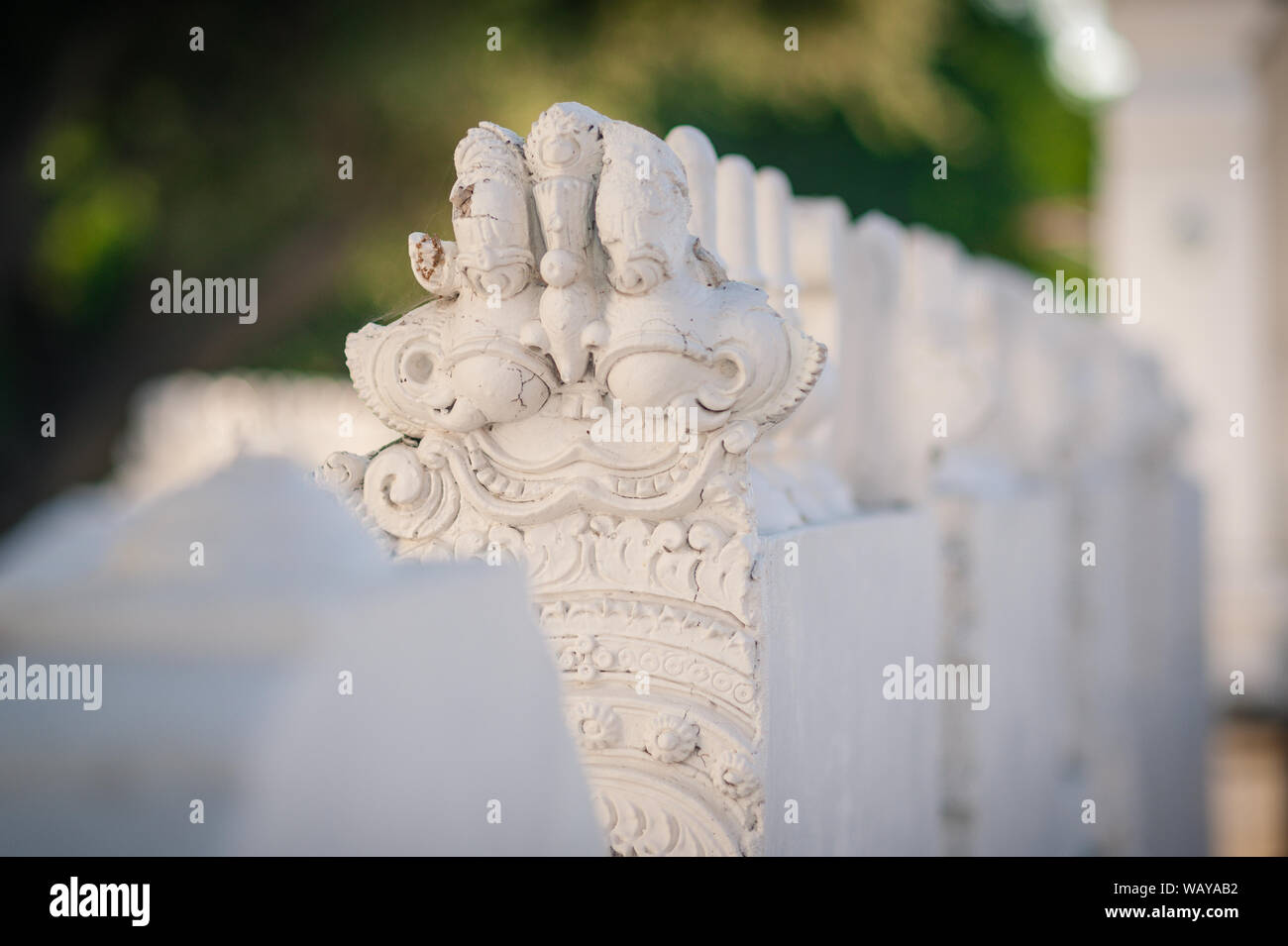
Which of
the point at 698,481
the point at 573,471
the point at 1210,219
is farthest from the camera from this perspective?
the point at 1210,219

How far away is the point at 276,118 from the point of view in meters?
11.1

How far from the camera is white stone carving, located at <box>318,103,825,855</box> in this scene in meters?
2.18

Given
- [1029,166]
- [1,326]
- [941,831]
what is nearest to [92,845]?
[941,831]

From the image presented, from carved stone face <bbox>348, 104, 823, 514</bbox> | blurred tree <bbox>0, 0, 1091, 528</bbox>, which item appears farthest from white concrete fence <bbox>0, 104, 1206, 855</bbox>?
blurred tree <bbox>0, 0, 1091, 528</bbox>

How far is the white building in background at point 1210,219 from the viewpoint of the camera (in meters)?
11.4

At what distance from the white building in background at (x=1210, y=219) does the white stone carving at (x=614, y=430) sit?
32.3 feet

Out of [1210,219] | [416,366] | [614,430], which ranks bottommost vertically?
[614,430]

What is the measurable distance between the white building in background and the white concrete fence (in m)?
8.07

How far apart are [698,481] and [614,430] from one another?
182 mm

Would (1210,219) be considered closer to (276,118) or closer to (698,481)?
(276,118)

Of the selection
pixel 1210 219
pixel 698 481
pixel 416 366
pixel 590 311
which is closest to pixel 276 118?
pixel 1210 219

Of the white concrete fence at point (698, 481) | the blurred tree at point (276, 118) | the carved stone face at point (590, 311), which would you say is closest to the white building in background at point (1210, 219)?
the blurred tree at point (276, 118)

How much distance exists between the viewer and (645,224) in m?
2.19
